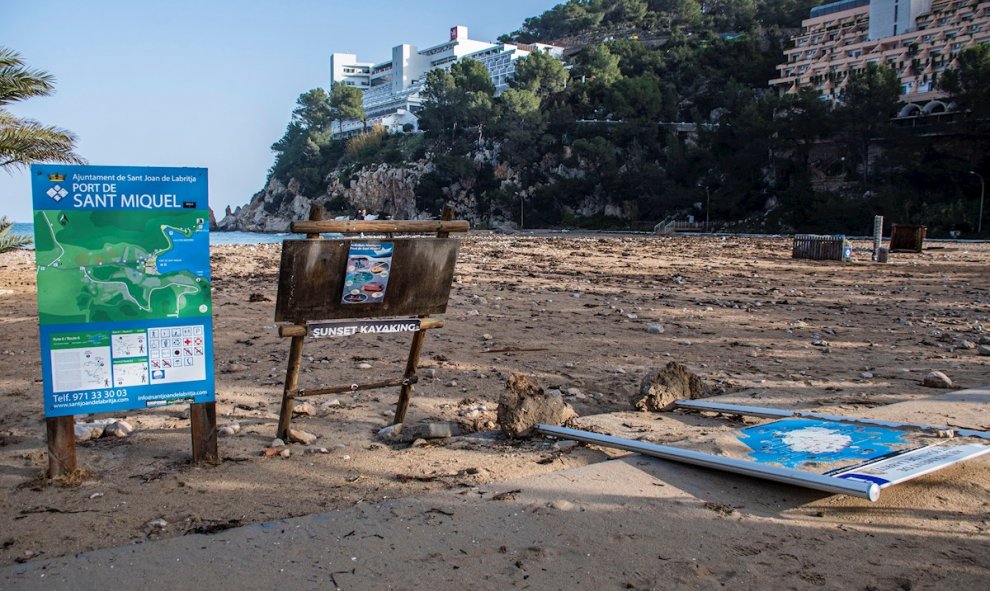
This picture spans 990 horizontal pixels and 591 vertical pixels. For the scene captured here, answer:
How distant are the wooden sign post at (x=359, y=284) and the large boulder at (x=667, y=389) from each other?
1.67 meters

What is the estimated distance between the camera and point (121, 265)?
3717mm

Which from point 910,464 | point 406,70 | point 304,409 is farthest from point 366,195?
point 910,464

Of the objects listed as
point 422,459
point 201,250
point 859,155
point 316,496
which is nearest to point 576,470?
point 422,459

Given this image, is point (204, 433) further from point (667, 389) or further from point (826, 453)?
point (826, 453)

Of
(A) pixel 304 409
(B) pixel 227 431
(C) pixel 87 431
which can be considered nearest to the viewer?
(C) pixel 87 431

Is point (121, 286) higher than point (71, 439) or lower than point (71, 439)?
higher

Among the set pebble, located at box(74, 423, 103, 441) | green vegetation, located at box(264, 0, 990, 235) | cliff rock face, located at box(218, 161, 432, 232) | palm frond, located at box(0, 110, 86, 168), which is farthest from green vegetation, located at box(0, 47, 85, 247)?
cliff rock face, located at box(218, 161, 432, 232)

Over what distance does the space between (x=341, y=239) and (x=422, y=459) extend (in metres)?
1.34

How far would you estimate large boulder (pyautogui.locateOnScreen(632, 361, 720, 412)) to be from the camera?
537cm

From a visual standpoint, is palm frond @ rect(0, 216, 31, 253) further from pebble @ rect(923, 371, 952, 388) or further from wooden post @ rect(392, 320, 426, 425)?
pebble @ rect(923, 371, 952, 388)

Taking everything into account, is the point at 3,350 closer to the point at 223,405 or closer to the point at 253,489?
the point at 223,405

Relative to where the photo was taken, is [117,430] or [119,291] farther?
[117,430]

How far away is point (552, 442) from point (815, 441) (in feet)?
5.01

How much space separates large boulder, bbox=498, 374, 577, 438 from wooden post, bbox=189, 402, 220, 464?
5.60 feet
